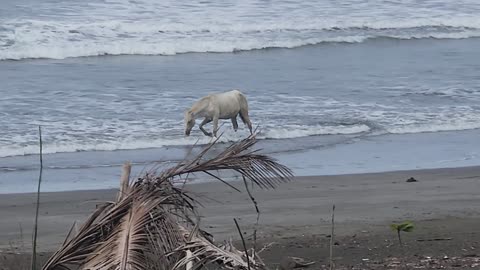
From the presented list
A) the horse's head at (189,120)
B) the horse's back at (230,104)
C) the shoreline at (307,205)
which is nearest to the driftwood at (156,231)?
the shoreline at (307,205)

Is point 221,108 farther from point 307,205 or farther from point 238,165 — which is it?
point 238,165

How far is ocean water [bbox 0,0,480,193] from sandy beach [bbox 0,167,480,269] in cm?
110

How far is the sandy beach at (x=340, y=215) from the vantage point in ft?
24.2

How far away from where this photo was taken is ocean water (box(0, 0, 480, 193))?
1348 cm

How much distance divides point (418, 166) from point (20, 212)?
4859 millimetres

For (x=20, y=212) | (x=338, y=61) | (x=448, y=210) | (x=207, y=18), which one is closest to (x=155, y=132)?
(x=20, y=212)

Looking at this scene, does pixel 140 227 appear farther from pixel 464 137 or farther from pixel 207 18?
pixel 207 18

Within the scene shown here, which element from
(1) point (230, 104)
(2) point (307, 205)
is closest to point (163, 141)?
(1) point (230, 104)

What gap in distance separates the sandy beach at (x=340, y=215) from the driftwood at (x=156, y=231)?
317 cm

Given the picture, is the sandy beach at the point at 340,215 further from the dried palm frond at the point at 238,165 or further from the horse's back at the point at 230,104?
the horse's back at the point at 230,104

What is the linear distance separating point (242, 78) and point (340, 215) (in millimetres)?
10959

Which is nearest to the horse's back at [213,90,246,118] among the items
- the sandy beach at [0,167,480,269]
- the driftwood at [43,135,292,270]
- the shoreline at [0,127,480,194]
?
the shoreline at [0,127,480,194]

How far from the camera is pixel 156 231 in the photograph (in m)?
3.04

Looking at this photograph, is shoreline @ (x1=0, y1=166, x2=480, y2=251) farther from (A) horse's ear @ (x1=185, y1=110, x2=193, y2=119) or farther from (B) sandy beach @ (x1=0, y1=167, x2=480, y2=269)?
(A) horse's ear @ (x1=185, y1=110, x2=193, y2=119)
